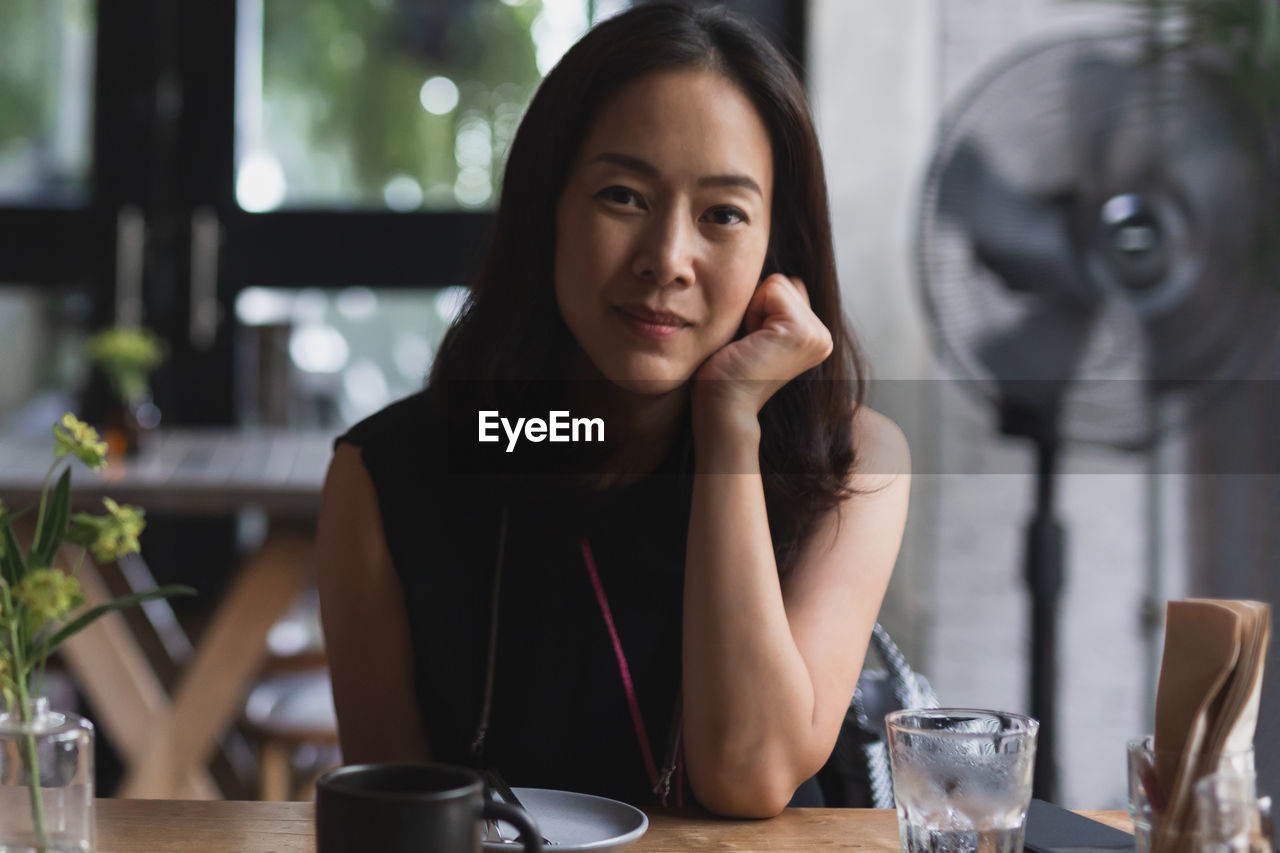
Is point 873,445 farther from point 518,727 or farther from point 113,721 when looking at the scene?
point 113,721

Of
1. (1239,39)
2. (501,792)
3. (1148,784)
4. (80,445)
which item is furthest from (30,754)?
(1239,39)

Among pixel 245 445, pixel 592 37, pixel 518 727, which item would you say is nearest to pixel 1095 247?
pixel 592 37

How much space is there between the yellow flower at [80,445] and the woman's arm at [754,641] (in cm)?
46

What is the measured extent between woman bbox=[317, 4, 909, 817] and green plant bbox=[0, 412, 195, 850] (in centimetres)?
49

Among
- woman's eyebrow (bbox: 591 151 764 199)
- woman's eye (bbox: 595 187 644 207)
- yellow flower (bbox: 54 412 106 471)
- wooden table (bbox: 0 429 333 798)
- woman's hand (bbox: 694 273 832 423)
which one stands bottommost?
wooden table (bbox: 0 429 333 798)

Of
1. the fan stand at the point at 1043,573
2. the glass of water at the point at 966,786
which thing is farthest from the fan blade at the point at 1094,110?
the glass of water at the point at 966,786

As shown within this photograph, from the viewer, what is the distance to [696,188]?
1.08m

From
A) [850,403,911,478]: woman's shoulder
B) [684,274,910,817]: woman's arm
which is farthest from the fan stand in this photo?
[684,274,910,817]: woman's arm

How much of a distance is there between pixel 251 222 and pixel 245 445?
0.66 metres

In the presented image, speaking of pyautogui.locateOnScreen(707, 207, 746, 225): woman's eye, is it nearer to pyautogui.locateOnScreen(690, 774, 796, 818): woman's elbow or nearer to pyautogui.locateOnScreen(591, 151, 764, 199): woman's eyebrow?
pyautogui.locateOnScreen(591, 151, 764, 199): woman's eyebrow

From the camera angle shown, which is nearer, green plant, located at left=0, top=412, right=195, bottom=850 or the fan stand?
green plant, located at left=0, top=412, right=195, bottom=850

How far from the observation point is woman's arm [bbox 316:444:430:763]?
1.14m

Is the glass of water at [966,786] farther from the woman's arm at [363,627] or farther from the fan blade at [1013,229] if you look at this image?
the fan blade at [1013,229]

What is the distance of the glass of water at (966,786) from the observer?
69 cm
